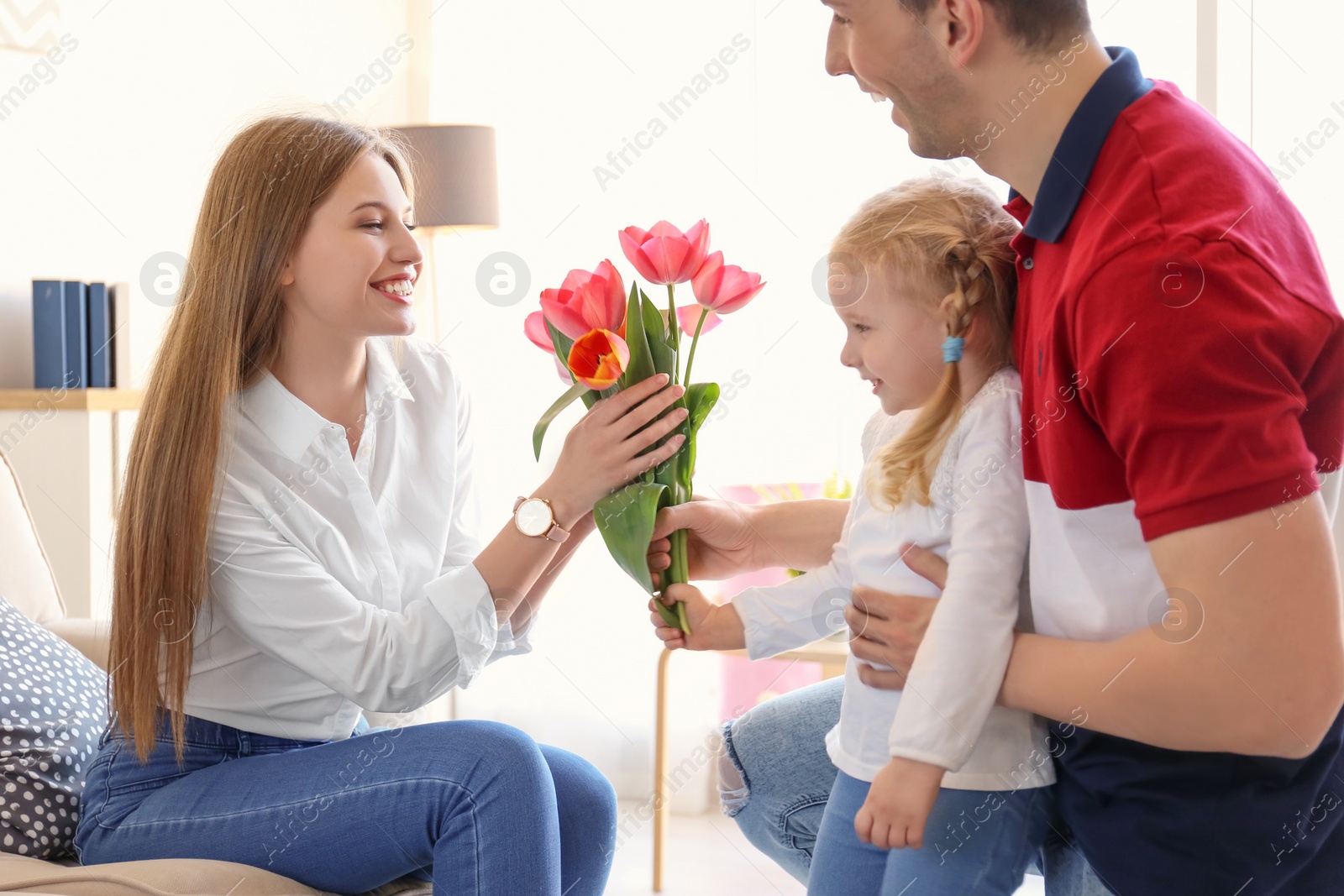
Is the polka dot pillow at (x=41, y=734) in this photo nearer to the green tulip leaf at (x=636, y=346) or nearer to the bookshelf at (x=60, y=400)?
the green tulip leaf at (x=636, y=346)

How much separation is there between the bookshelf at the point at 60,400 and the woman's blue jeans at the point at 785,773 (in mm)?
1712

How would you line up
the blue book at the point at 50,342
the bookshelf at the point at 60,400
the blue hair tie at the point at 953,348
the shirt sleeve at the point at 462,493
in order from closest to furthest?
1. the blue hair tie at the point at 953,348
2. the shirt sleeve at the point at 462,493
3. the bookshelf at the point at 60,400
4. the blue book at the point at 50,342

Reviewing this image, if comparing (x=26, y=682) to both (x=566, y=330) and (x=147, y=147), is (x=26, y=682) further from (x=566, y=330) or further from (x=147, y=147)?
(x=147, y=147)

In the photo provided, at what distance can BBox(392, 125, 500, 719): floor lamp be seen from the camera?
110 inches

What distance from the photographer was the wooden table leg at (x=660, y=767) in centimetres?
241

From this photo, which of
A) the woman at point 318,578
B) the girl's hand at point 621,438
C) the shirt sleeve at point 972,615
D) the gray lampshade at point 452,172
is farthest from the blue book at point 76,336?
the shirt sleeve at point 972,615

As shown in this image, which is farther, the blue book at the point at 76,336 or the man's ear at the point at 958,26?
the blue book at the point at 76,336

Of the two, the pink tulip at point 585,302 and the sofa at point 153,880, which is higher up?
the pink tulip at point 585,302

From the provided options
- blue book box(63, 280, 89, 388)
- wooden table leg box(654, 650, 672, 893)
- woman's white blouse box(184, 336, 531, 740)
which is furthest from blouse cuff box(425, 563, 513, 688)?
blue book box(63, 280, 89, 388)

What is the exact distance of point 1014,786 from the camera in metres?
1.02

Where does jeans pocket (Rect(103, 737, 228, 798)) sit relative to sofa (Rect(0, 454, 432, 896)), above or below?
above

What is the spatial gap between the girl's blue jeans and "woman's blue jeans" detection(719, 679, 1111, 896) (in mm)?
192

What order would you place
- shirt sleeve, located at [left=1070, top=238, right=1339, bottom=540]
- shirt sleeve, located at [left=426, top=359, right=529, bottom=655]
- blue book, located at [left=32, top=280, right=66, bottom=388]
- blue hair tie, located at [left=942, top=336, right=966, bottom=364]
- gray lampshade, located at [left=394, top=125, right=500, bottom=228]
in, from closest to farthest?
1. shirt sleeve, located at [left=1070, top=238, right=1339, bottom=540]
2. blue hair tie, located at [left=942, top=336, right=966, bottom=364]
3. shirt sleeve, located at [left=426, top=359, right=529, bottom=655]
4. blue book, located at [left=32, top=280, right=66, bottom=388]
5. gray lampshade, located at [left=394, top=125, right=500, bottom=228]

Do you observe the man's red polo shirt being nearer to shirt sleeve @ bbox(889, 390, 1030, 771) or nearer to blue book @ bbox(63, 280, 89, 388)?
shirt sleeve @ bbox(889, 390, 1030, 771)
